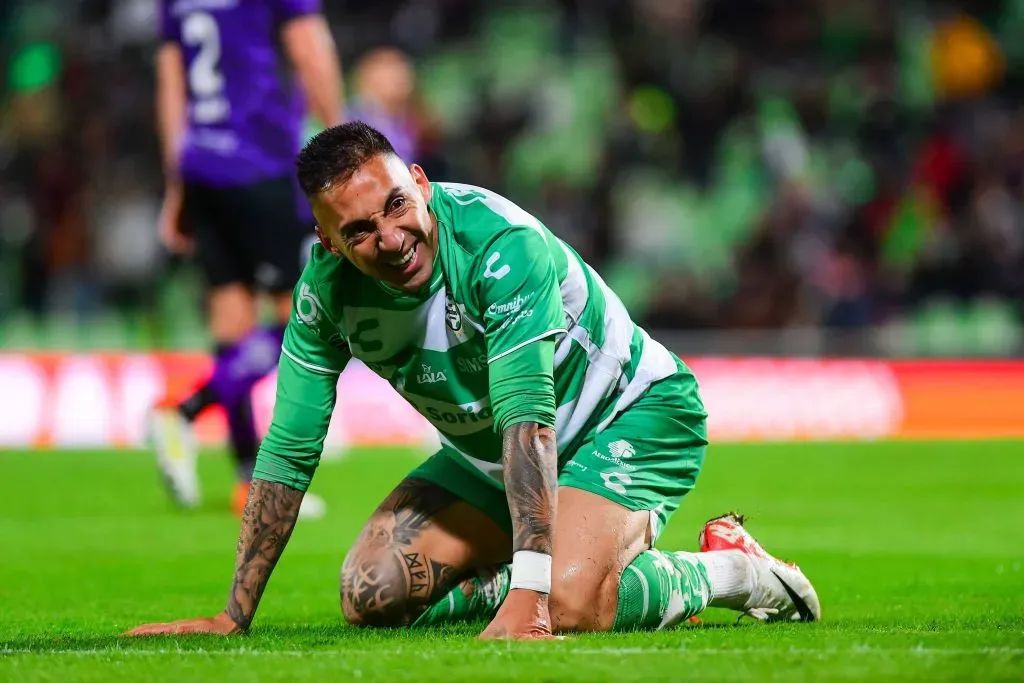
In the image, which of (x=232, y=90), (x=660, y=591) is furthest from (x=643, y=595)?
Result: (x=232, y=90)

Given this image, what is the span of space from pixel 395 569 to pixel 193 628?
72 centimetres

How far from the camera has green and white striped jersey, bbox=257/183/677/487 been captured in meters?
4.28

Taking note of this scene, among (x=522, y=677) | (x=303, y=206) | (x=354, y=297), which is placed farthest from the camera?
(x=303, y=206)

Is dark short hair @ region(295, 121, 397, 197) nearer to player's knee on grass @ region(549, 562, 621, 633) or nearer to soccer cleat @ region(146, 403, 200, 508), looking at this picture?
player's knee on grass @ region(549, 562, 621, 633)

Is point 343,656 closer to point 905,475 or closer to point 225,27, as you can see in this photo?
point 225,27

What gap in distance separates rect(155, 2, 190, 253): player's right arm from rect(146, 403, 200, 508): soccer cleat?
2.91 ft

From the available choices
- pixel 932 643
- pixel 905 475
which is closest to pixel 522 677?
pixel 932 643

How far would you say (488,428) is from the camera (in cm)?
473

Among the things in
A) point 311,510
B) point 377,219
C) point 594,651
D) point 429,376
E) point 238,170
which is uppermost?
point 238,170

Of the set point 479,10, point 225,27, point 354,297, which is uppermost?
point 479,10

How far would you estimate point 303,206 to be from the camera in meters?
8.79

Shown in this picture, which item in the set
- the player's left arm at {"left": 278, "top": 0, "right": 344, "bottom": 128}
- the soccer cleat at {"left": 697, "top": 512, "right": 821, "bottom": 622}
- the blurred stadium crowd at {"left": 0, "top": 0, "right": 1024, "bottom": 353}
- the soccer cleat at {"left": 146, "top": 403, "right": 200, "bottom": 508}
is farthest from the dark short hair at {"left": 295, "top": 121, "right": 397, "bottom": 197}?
the blurred stadium crowd at {"left": 0, "top": 0, "right": 1024, "bottom": 353}

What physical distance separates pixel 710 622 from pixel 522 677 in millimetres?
1640

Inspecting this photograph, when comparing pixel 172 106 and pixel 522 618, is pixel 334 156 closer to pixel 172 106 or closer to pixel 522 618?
pixel 522 618
